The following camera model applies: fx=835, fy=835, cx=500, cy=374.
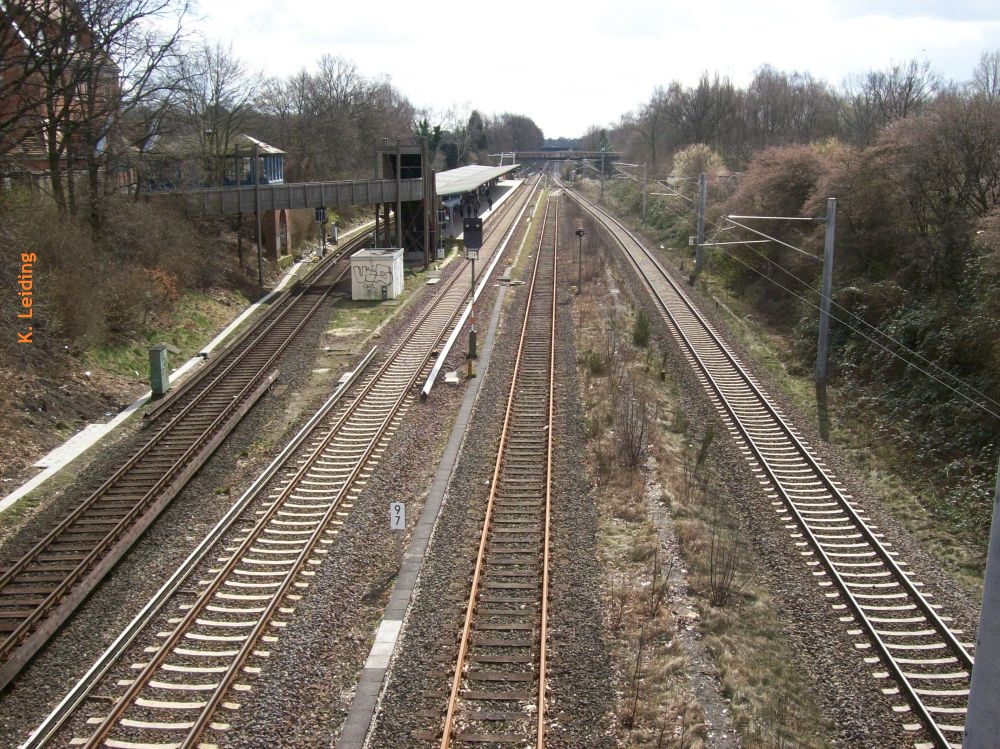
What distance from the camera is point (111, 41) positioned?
24344mm

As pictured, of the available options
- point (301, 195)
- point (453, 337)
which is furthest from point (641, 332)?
point (301, 195)

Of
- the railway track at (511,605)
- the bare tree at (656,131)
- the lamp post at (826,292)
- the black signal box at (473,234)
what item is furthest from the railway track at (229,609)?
the bare tree at (656,131)

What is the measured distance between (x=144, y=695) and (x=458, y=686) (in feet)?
10.5

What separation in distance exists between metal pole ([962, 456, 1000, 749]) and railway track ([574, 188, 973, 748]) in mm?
2777

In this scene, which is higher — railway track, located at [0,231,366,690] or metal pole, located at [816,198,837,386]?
metal pole, located at [816,198,837,386]

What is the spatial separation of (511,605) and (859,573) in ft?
16.9

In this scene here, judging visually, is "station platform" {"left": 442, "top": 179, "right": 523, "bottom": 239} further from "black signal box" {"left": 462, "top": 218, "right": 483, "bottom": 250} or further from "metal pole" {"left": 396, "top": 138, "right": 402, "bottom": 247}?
"black signal box" {"left": 462, "top": 218, "right": 483, "bottom": 250}

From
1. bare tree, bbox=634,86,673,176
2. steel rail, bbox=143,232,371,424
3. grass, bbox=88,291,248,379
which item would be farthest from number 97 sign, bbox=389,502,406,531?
bare tree, bbox=634,86,673,176

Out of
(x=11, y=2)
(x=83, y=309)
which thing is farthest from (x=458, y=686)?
(x=11, y=2)

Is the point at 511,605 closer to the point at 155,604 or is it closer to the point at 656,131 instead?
the point at 155,604

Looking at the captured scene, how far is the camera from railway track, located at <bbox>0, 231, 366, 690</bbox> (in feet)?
32.2

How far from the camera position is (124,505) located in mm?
12992

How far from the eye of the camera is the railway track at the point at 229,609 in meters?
8.11

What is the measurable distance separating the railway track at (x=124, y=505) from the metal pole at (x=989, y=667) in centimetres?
889
